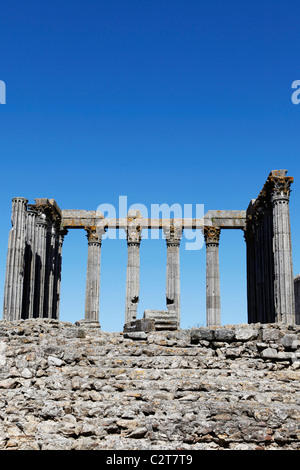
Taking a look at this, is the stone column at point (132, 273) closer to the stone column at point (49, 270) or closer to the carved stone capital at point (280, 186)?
the stone column at point (49, 270)

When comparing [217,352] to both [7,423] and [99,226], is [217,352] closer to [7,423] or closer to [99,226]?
[7,423]

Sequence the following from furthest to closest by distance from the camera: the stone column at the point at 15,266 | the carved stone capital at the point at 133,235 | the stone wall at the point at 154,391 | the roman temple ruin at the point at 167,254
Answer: the carved stone capital at the point at 133,235 < the stone column at the point at 15,266 < the roman temple ruin at the point at 167,254 < the stone wall at the point at 154,391

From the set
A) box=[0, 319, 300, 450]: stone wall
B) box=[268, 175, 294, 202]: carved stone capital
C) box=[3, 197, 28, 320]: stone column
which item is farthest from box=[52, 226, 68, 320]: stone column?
box=[0, 319, 300, 450]: stone wall

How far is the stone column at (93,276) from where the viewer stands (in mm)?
34062

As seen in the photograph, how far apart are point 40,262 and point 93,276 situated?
4.60 metres

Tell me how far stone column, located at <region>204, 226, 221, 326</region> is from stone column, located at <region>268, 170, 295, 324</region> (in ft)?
26.6

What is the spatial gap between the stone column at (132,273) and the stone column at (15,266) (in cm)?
837

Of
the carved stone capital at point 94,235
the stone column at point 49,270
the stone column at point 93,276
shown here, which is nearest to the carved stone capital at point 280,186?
the carved stone capital at point 94,235

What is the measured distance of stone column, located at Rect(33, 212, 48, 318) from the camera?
101 ft

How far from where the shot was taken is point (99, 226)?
1377 inches

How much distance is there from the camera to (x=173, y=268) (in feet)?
113
